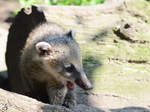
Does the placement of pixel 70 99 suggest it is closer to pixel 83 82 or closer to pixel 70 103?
pixel 70 103

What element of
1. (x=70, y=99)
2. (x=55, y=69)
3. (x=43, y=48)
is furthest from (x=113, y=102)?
(x=43, y=48)

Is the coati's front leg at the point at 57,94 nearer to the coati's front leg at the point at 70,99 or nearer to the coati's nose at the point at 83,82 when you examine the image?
the coati's front leg at the point at 70,99

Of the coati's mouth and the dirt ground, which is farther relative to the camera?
the coati's mouth

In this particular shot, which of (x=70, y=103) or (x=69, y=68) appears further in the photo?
(x=70, y=103)

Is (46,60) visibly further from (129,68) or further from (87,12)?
(87,12)

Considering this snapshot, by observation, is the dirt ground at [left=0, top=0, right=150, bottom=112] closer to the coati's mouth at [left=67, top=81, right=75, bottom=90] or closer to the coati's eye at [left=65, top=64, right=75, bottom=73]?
the coati's mouth at [left=67, top=81, right=75, bottom=90]

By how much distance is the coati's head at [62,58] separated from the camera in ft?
13.8

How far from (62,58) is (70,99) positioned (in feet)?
1.68

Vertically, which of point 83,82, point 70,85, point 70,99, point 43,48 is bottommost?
point 70,99

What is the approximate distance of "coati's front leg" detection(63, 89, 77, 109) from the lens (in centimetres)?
430

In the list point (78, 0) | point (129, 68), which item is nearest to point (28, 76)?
point (129, 68)

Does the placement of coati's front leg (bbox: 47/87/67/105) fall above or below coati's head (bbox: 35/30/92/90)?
below

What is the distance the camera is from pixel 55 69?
429 cm

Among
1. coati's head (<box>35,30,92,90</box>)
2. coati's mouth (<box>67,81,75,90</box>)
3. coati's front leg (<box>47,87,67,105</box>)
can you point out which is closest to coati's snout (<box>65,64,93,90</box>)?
coati's head (<box>35,30,92,90</box>)
